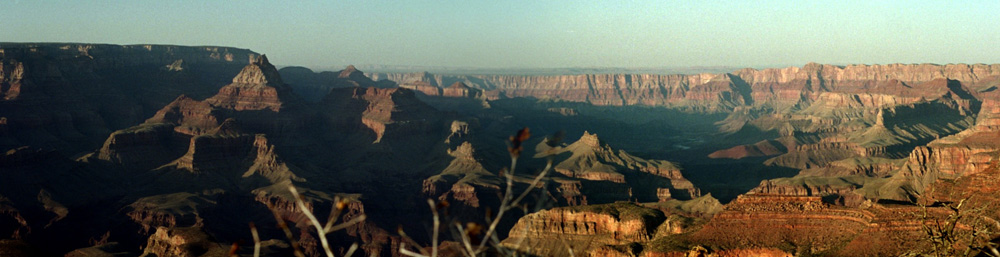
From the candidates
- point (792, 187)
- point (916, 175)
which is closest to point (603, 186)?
point (792, 187)

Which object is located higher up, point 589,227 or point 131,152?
point 589,227

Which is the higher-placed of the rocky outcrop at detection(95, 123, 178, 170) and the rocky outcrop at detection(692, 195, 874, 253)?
the rocky outcrop at detection(692, 195, 874, 253)

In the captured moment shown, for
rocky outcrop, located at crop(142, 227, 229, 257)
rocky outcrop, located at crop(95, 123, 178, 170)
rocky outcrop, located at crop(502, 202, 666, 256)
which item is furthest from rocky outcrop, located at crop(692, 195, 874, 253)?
rocky outcrop, located at crop(95, 123, 178, 170)

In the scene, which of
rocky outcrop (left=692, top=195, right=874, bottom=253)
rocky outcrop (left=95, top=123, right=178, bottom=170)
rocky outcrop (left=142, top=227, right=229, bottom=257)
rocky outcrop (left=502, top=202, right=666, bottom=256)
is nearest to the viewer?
rocky outcrop (left=692, top=195, right=874, bottom=253)

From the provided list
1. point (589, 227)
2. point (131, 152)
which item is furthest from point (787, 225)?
point (131, 152)

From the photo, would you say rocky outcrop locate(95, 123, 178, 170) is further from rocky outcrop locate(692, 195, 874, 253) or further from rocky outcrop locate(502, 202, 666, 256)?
rocky outcrop locate(692, 195, 874, 253)

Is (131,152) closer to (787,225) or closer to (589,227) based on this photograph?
(589,227)

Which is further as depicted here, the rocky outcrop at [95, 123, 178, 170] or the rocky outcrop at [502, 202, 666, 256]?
the rocky outcrop at [95, 123, 178, 170]

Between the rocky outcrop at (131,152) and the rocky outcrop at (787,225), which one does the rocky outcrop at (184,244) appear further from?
the rocky outcrop at (131,152)

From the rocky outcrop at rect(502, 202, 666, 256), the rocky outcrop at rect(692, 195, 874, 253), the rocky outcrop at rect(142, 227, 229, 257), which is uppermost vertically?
the rocky outcrop at rect(692, 195, 874, 253)

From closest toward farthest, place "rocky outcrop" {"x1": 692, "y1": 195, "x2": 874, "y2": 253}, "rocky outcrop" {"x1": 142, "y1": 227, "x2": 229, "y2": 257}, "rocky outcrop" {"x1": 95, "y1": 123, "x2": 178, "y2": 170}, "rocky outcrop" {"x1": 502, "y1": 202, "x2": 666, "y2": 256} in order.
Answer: "rocky outcrop" {"x1": 692, "y1": 195, "x2": 874, "y2": 253}
"rocky outcrop" {"x1": 502, "y1": 202, "x2": 666, "y2": 256}
"rocky outcrop" {"x1": 142, "y1": 227, "x2": 229, "y2": 257}
"rocky outcrop" {"x1": 95, "y1": 123, "x2": 178, "y2": 170}

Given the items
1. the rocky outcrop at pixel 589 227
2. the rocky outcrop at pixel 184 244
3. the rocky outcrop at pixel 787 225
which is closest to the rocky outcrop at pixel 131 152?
the rocky outcrop at pixel 184 244
